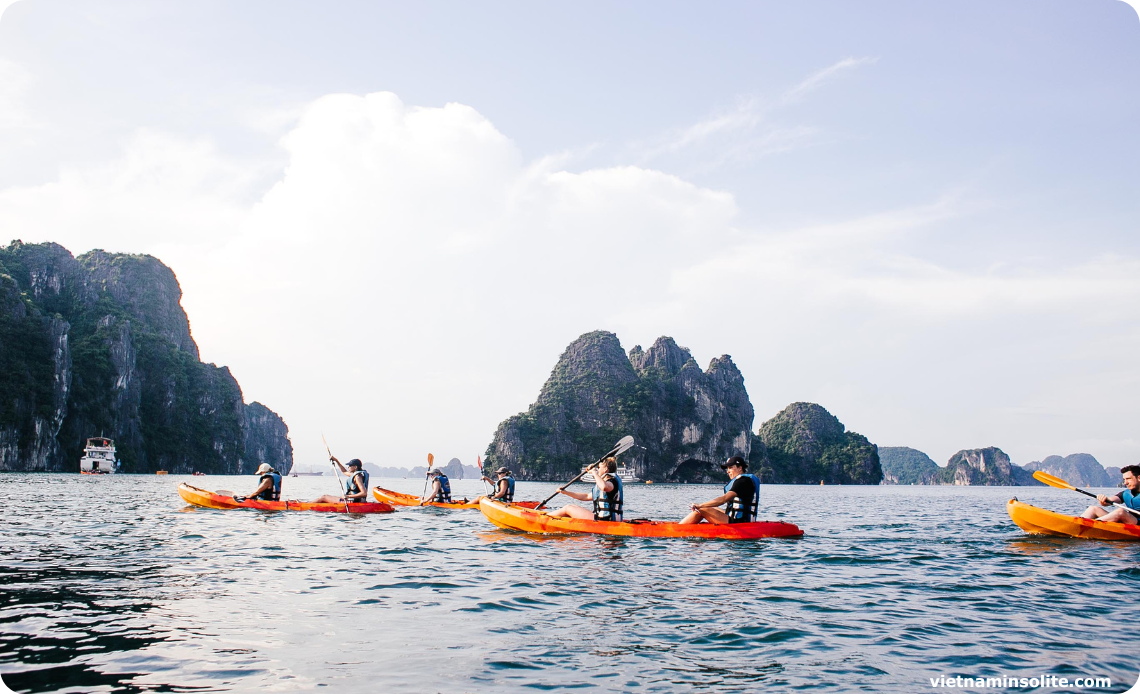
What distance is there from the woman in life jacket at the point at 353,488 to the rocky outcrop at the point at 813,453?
139m

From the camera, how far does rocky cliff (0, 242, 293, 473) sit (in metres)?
84.1

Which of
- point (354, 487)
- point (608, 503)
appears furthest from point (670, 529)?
point (354, 487)

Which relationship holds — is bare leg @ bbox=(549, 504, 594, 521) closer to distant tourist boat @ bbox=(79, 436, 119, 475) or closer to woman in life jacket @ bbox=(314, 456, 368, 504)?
woman in life jacket @ bbox=(314, 456, 368, 504)

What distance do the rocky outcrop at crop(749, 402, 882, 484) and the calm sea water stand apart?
145095 millimetres

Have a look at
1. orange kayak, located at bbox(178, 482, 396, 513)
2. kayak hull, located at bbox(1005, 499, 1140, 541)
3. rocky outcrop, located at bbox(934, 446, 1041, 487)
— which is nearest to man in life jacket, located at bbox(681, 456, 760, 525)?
kayak hull, located at bbox(1005, 499, 1140, 541)

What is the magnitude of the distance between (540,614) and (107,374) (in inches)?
4574

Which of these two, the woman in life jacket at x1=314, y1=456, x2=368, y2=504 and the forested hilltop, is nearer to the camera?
the woman in life jacket at x1=314, y1=456, x2=368, y2=504

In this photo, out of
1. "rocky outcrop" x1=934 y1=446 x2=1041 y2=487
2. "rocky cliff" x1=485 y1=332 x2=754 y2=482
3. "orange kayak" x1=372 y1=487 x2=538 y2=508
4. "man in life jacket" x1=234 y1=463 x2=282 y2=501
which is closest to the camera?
"man in life jacket" x1=234 y1=463 x2=282 y2=501

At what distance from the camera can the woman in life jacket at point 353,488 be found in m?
20.3

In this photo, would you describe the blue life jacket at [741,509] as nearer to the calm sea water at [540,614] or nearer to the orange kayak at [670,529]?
the orange kayak at [670,529]

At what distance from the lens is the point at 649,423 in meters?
139

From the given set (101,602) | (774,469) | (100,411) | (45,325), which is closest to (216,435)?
(100,411)

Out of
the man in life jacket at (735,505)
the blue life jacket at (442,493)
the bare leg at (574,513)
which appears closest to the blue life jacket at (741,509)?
the man in life jacket at (735,505)

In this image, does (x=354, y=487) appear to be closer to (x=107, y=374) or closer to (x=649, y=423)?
(x=107, y=374)
